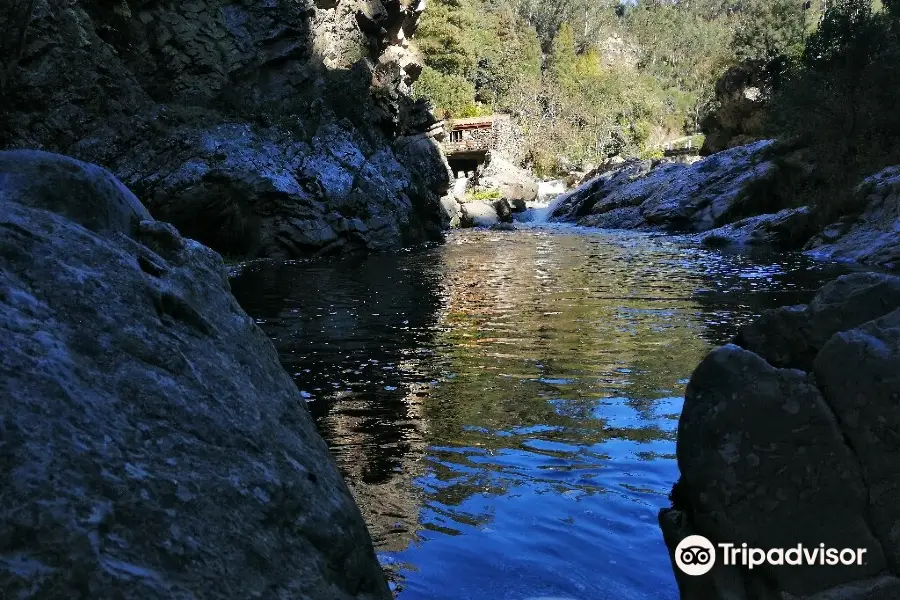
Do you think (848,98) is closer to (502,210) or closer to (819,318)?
(502,210)

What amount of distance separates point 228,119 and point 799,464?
24048 millimetres

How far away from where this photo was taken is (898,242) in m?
16.8

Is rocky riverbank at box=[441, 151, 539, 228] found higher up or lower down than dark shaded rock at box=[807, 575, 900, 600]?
lower down

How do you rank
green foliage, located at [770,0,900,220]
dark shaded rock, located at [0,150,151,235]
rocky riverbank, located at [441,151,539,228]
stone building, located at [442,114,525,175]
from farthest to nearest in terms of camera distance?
stone building, located at [442,114,525,175] < rocky riverbank, located at [441,151,539,228] < green foliage, located at [770,0,900,220] < dark shaded rock, located at [0,150,151,235]

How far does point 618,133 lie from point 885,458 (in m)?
70.6

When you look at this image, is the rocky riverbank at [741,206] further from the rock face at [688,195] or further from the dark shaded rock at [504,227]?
the dark shaded rock at [504,227]

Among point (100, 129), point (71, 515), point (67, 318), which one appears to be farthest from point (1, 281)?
point (100, 129)

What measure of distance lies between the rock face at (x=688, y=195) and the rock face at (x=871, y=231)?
8.81m

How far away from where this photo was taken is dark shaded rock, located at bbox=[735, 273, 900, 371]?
3.28 meters

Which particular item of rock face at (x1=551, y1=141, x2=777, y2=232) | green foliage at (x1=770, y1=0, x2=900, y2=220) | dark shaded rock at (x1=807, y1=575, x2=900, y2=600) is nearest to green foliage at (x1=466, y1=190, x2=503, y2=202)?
rock face at (x1=551, y1=141, x2=777, y2=232)

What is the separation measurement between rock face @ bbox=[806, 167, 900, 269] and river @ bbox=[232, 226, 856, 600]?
9.77ft

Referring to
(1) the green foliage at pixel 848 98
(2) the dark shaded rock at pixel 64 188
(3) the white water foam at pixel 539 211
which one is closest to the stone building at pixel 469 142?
(3) the white water foam at pixel 539 211

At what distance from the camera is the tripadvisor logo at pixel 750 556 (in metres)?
2.57

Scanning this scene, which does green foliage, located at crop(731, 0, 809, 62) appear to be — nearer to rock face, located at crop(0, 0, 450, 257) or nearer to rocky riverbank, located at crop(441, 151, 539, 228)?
rocky riverbank, located at crop(441, 151, 539, 228)
